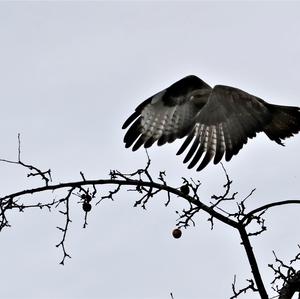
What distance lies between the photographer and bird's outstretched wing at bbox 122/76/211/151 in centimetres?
1016

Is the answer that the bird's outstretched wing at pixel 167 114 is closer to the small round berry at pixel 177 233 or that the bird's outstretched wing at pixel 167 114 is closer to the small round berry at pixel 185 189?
the small round berry at pixel 177 233

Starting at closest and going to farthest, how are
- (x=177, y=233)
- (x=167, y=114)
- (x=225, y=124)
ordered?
(x=177, y=233), (x=225, y=124), (x=167, y=114)

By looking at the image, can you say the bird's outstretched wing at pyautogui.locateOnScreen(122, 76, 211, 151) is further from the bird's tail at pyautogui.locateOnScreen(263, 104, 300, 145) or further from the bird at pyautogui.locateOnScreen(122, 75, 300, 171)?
the bird's tail at pyautogui.locateOnScreen(263, 104, 300, 145)

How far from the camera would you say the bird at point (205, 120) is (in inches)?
351

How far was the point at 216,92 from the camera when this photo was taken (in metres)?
9.95

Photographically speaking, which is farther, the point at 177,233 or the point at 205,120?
the point at 205,120

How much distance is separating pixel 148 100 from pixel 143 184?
4.57 metres

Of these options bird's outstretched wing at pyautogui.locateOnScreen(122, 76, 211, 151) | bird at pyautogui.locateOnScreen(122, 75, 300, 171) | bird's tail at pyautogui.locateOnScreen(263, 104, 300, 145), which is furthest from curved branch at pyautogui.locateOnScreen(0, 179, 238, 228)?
bird's outstretched wing at pyautogui.locateOnScreen(122, 76, 211, 151)

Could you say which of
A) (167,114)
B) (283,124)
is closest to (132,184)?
(283,124)

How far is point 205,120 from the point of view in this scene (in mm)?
A: 9773

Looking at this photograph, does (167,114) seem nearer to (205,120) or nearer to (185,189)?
(205,120)

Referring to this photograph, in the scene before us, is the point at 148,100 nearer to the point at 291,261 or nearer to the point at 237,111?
the point at 237,111

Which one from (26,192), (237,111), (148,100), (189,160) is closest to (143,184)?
(26,192)

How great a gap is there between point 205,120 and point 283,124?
1052mm
